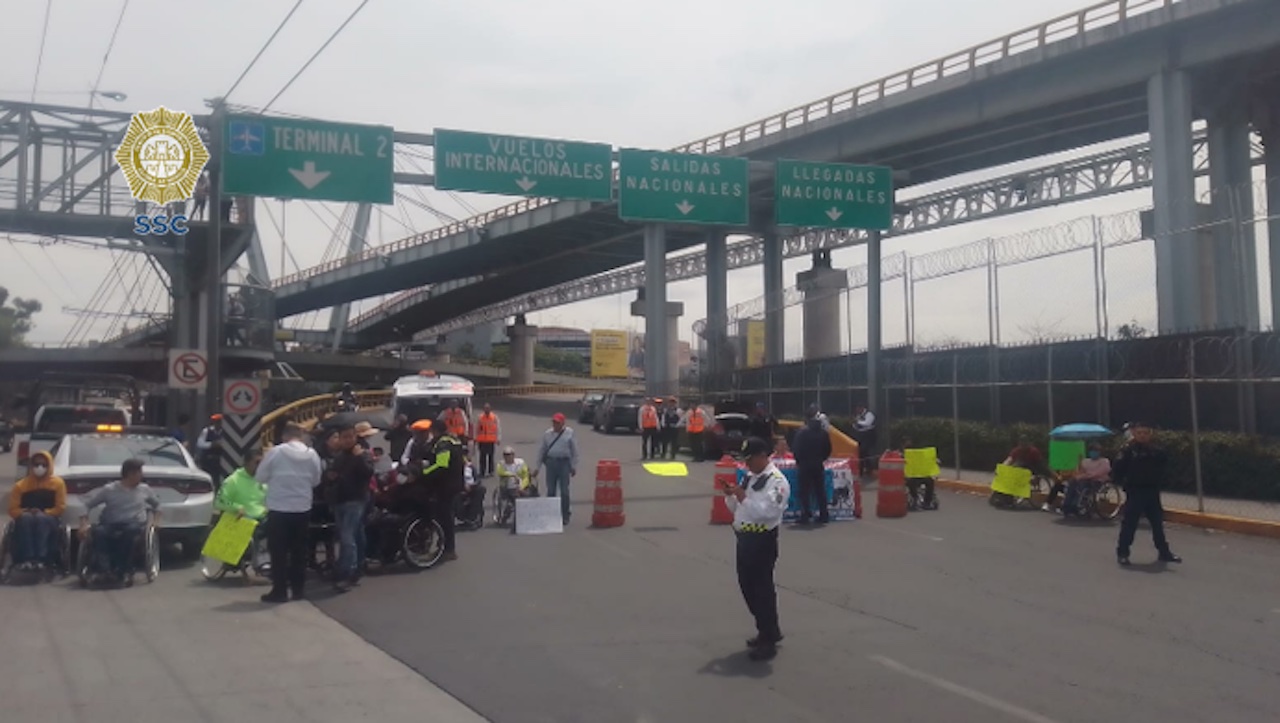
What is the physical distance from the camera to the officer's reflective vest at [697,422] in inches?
1210

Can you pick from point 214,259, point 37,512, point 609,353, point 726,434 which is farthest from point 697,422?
point 609,353

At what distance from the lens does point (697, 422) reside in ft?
101

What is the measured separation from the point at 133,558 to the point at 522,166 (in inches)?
581

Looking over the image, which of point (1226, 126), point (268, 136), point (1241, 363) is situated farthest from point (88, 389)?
point (1226, 126)

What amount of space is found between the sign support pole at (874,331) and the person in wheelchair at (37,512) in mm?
17425

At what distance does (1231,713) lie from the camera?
300 inches

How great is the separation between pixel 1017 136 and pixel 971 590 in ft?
89.9

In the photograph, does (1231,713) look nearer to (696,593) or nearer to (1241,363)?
(696,593)

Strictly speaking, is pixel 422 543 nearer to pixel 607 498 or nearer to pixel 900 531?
pixel 607 498

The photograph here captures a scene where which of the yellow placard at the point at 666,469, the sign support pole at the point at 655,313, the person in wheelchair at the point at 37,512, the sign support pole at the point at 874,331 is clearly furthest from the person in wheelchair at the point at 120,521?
the sign support pole at the point at 655,313

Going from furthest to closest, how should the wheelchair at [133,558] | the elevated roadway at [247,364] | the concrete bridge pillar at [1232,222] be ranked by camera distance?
1. the elevated roadway at [247,364]
2. the concrete bridge pillar at [1232,222]
3. the wheelchair at [133,558]

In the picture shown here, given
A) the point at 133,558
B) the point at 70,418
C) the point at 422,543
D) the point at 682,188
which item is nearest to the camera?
the point at 133,558

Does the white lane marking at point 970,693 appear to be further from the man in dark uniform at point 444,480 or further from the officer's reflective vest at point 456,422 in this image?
the officer's reflective vest at point 456,422

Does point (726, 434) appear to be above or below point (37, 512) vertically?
above
